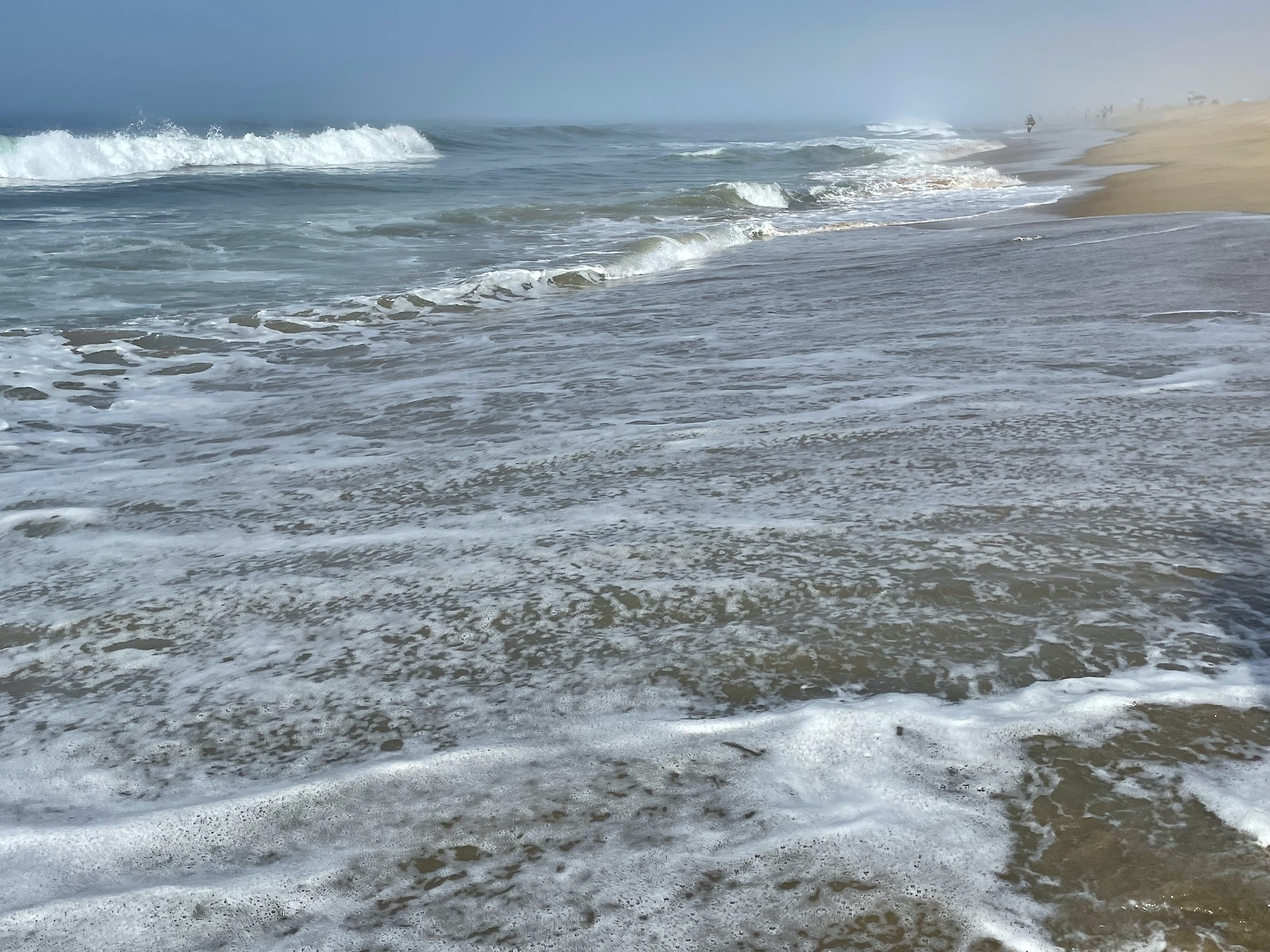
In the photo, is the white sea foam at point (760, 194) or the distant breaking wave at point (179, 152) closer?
the white sea foam at point (760, 194)

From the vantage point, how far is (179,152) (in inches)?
1270

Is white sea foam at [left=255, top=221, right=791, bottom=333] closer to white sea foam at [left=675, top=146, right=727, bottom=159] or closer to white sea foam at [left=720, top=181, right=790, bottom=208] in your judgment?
white sea foam at [left=720, top=181, right=790, bottom=208]

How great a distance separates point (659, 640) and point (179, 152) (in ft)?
116

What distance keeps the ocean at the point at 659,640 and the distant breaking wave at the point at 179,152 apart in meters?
26.7

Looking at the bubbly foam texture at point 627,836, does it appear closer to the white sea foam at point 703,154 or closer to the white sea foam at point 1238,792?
the white sea foam at point 1238,792

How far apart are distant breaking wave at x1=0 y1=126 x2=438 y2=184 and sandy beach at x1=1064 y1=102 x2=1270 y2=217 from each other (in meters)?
25.4

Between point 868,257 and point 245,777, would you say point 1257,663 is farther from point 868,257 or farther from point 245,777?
point 868,257

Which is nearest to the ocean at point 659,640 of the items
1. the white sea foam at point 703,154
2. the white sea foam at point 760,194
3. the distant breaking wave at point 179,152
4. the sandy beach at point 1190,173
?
the sandy beach at point 1190,173

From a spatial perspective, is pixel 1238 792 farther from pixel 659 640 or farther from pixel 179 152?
pixel 179 152

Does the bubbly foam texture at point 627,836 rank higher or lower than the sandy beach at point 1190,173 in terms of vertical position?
lower

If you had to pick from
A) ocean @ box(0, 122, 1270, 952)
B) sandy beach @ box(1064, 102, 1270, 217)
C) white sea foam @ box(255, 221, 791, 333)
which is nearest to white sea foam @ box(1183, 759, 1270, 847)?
ocean @ box(0, 122, 1270, 952)

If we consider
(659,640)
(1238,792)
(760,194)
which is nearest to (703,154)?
(760,194)

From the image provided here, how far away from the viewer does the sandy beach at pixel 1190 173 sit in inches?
516

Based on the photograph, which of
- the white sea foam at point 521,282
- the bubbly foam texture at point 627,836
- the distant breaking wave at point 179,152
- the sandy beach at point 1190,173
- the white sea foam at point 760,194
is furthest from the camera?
the distant breaking wave at point 179,152
